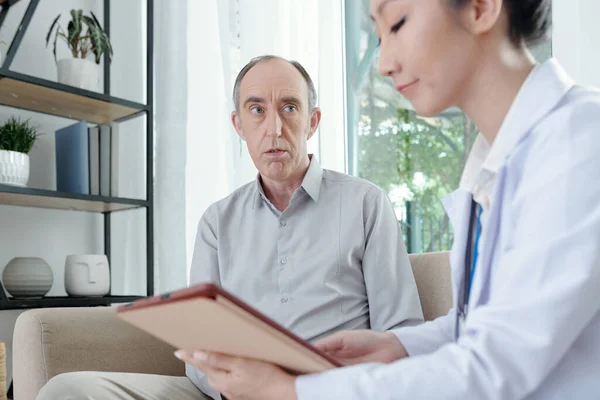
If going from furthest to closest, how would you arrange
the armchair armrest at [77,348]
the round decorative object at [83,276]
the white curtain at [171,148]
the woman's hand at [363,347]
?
the white curtain at [171,148], the round decorative object at [83,276], the armchair armrest at [77,348], the woman's hand at [363,347]

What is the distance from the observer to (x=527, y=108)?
0.72m

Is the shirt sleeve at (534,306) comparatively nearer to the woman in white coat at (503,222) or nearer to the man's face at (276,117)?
the woman in white coat at (503,222)

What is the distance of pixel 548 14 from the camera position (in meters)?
0.80


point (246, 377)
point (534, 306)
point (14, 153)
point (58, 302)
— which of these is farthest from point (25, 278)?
point (534, 306)

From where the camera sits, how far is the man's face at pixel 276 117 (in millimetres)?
1791

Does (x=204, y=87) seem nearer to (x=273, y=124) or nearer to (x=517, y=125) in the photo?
(x=273, y=124)

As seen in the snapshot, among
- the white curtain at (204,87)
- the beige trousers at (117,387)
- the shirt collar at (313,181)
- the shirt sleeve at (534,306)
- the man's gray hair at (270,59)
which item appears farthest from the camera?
the white curtain at (204,87)

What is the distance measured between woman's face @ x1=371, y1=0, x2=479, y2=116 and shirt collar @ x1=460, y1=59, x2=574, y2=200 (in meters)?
0.07

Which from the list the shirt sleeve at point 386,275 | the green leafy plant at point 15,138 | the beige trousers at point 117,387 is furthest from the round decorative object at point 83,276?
the shirt sleeve at point 386,275

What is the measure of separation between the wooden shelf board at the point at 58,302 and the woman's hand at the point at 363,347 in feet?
5.47

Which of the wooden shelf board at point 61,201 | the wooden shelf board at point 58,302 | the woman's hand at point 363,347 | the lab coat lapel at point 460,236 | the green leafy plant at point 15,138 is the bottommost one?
the wooden shelf board at point 58,302

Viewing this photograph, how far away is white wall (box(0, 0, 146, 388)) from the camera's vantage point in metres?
2.70

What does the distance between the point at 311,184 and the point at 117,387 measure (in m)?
0.70

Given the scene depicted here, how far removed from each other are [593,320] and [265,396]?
0.35 meters
